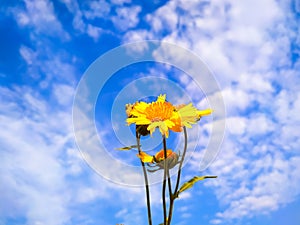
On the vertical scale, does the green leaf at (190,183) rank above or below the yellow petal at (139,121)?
below

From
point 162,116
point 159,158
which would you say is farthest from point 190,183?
point 162,116

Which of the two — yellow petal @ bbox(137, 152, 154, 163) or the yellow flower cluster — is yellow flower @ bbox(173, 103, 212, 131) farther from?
yellow petal @ bbox(137, 152, 154, 163)

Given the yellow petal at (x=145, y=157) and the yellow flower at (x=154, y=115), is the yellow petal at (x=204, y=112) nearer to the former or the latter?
the yellow flower at (x=154, y=115)

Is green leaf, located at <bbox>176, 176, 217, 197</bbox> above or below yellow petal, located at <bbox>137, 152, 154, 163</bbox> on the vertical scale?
below

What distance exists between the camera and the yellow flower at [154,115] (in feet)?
3.61

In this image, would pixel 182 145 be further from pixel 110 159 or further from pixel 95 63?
pixel 95 63

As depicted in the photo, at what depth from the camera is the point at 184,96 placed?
4.25 ft

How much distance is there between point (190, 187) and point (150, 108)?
289mm

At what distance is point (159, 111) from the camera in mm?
1127

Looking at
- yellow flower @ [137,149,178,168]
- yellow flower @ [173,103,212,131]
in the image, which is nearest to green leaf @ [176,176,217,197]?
yellow flower @ [137,149,178,168]

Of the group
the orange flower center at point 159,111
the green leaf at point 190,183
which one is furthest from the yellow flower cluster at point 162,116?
the green leaf at point 190,183

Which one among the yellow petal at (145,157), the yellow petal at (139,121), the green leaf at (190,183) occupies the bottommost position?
the green leaf at (190,183)

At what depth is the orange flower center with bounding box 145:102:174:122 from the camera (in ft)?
3.66

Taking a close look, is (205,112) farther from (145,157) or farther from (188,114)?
(145,157)
